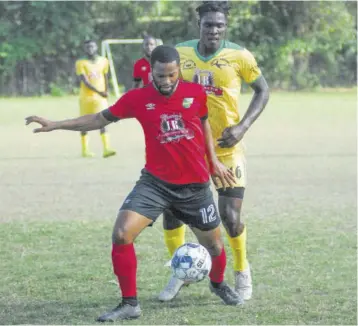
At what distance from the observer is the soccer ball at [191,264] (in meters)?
6.74

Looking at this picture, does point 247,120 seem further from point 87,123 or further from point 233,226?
point 87,123

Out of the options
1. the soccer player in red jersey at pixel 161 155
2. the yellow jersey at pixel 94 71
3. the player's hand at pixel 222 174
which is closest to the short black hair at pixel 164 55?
the soccer player in red jersey at pixel 161 155

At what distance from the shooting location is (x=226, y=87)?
24.9ft

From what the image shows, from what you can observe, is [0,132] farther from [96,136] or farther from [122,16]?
[122,16]

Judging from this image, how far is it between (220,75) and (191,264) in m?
1.59

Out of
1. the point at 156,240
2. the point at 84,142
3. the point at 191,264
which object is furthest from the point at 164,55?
the point at 84,142

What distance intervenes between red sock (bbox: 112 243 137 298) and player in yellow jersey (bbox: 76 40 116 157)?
40.8 feet

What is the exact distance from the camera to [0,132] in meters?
26.2

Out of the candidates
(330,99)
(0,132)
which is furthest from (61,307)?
(330,99)

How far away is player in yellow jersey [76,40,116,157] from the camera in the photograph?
19748mm

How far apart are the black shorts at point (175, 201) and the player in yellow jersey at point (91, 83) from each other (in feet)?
39.9

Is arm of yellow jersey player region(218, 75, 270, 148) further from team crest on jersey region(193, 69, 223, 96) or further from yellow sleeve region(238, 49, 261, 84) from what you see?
team crest on jersey region(193, 69, 223, 96)

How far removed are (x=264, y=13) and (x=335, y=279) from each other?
41904mm

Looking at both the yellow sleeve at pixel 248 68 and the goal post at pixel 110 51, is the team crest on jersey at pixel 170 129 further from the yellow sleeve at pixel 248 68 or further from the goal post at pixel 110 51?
the goal post at pixel 110 51
